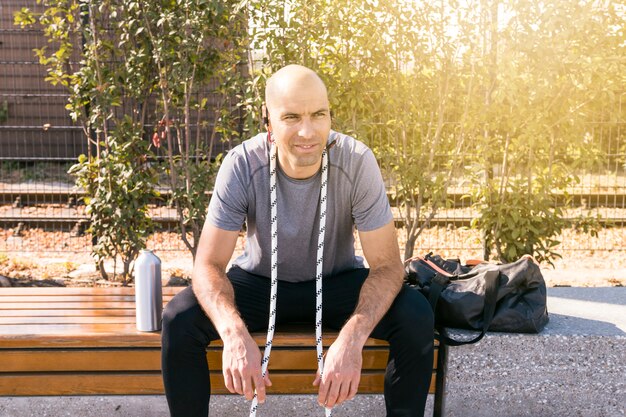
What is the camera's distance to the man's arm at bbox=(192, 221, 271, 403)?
2.89 metres

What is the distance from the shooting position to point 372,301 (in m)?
3.07

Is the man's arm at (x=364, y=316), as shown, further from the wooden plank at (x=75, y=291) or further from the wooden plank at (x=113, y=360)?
the wooden plank at (x=75, y=291)

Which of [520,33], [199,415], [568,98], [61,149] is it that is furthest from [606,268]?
[61,149]

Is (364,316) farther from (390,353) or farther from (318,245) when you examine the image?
(318,245)

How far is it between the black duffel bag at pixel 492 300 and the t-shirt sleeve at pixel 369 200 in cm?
41

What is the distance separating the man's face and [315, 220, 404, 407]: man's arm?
39 cm

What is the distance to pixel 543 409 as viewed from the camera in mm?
3475

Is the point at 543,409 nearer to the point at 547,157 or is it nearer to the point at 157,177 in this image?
the point at 547,157

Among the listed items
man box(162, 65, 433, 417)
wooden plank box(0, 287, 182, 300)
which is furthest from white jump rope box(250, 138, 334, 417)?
wooden plank box(0, 287, 182, 300)

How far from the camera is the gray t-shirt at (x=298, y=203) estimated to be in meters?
3.22

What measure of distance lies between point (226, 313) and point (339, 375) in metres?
0.46

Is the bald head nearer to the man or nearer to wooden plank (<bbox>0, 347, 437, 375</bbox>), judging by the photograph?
the man

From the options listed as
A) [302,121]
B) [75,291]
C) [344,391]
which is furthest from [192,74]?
[344,391]

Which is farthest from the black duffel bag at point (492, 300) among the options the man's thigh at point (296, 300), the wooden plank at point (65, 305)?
the wooden plank at point (65, 305)
